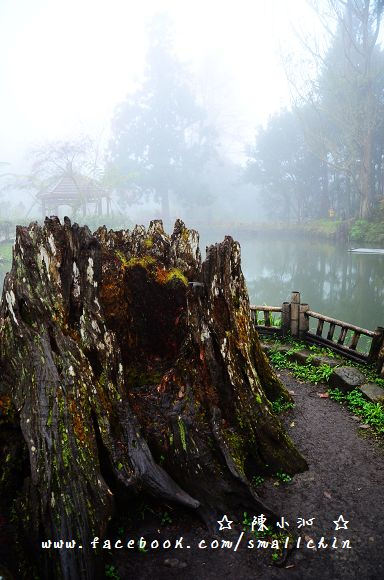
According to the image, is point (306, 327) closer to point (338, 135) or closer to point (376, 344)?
point (376, 344)

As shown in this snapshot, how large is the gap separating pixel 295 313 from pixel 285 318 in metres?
0.27

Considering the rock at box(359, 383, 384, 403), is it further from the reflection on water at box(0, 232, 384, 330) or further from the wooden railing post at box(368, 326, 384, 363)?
the reflection on water at box(0, 232, 384, 330)

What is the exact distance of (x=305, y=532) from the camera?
146 inches

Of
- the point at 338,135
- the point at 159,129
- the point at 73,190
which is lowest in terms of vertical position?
the point at 73,190

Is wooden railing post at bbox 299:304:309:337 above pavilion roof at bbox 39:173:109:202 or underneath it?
underneath

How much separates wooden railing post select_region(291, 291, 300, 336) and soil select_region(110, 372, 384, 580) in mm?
3715

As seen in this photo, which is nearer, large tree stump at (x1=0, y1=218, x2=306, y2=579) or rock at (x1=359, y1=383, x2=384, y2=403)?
large tree stump at (x1=0, y1=218, x2=306, y2=579)

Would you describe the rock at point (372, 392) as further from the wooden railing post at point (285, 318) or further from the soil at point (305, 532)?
the wooden railing post at point (285, 318)

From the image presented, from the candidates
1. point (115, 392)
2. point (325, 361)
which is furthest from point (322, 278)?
point (115, 392)

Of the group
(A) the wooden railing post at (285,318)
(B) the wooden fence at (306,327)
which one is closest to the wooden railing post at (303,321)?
(B) the wooden fence at (306,327)

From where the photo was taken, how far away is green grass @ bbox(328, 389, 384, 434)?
17.8 feet

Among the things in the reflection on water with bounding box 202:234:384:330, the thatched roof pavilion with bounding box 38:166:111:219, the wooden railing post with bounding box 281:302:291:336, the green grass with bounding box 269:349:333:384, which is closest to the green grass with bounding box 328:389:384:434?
the green grass with bounding box 269:349:333:384

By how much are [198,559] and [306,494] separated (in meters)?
1.46

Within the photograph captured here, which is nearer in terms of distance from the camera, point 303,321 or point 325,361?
point 325,361
